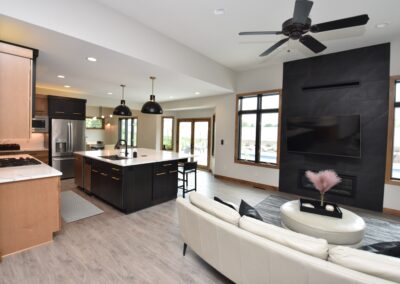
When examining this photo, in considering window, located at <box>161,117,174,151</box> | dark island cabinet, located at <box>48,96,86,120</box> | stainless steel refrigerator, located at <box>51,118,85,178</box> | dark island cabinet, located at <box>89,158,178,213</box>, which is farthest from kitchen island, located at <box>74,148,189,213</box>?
window, located at <box>161,117,174,151</box>

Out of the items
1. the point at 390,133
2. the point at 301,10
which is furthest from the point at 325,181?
the point at 390,133

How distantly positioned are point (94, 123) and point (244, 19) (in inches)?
419

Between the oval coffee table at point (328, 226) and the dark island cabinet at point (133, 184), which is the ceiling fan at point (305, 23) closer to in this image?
the oval coffee table at point (328, 226)

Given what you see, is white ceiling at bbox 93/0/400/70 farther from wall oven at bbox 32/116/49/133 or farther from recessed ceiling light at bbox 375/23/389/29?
wall oven at bbox 32/116/49/133

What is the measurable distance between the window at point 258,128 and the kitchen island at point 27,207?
4.68 meters

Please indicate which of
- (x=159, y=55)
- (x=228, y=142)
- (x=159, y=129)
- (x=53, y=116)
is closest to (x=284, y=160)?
(x=228, y=142)

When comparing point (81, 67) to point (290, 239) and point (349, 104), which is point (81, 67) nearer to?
point (290, 239)

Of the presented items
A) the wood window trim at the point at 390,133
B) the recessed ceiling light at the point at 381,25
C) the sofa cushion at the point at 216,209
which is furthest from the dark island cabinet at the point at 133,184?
the recessed ceiling light at the point at 381,25

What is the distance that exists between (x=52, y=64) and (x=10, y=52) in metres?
1.23

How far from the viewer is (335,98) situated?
175 inches

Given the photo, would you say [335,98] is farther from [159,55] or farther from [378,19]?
[159,55]

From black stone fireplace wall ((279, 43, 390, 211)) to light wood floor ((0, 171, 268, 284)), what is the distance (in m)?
3.68

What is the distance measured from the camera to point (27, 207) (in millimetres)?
2492

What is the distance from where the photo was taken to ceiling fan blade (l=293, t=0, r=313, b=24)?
1.95 m
